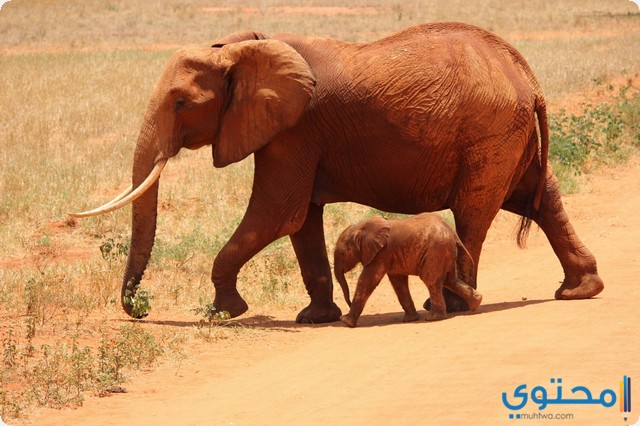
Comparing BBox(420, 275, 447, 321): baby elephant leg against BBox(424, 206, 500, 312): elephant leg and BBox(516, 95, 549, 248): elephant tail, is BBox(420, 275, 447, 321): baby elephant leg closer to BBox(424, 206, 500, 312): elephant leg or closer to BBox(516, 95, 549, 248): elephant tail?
BBox(424, 206, 500, 312): elephant leg

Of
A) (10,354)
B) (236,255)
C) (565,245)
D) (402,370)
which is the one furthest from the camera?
(565,245)

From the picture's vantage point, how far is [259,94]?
10.6 metres

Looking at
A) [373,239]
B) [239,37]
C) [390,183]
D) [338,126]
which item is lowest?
[373,239]

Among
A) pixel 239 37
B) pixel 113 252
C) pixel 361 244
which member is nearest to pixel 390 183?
pixel 361 244

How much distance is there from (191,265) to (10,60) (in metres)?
16.7

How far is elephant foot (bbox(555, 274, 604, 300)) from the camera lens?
1094 centimetres

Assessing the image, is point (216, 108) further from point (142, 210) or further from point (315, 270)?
point (315, 270)

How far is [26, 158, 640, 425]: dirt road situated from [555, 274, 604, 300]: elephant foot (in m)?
0.17

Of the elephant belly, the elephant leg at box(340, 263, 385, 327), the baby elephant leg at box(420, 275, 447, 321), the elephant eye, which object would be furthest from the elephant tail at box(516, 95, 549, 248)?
the elephant eye

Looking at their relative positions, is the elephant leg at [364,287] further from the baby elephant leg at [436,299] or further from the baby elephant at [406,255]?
the baby elephant leg at [436,299]

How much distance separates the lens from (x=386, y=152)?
1073 centimetres

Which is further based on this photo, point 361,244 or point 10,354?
point 361,244

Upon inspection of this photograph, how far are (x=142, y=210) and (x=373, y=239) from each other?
2046 mm

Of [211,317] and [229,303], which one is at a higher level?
[229,303]
